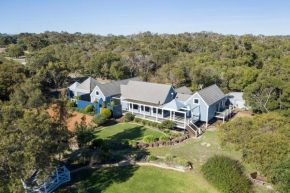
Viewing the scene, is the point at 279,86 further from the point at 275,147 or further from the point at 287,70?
the point at 275,147

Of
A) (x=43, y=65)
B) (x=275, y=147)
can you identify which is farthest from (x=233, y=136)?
(x=43, y=65)

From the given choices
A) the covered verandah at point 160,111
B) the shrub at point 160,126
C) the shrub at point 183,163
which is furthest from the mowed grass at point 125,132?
the shrub at point 183,163

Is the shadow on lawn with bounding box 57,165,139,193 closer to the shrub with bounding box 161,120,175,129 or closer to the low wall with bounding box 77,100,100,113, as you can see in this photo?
the shrub with bounding box 161,120,175,129

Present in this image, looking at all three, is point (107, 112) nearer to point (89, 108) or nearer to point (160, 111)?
point (89, 108)

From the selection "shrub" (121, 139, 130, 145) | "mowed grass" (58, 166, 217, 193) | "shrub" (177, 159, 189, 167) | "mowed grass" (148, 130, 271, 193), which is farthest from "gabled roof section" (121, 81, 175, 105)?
"mowed grass" (58, 166, 217, 193)

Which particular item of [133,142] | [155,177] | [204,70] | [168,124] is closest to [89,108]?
[133,142]

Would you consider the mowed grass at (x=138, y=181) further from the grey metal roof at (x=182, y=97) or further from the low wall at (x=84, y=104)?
the low wall at (x=84, y=104)
